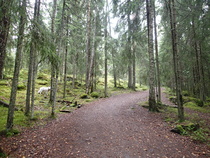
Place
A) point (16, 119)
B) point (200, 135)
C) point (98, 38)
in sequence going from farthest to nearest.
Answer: point (98, 38), point (16, 119), point (200, 135)

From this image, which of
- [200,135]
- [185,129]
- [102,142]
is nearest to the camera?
[102,142]

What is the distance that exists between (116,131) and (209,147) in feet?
10.6

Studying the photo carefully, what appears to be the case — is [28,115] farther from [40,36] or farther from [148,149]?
[148,149]

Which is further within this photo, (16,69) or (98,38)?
(98,38)

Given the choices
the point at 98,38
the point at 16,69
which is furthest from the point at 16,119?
the point at 98,38

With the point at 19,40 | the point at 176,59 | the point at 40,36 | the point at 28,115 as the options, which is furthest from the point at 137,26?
the point at 28,115

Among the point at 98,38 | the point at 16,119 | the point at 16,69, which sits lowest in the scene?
the point at 16,119

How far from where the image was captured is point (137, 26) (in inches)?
368

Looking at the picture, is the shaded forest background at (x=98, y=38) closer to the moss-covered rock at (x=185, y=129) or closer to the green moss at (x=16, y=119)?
the green moss at (x=16, y=119)

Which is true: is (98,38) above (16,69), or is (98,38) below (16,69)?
above

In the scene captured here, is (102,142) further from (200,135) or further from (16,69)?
(16,69)

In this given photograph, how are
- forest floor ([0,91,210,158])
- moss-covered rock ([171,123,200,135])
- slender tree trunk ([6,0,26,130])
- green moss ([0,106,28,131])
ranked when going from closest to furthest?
forest floor ([0,91,210,158])
slender tree trunk ([6,0,26,130])
moss-covered rock ([171,123,200,135])
green moss ([0,106,28,131])

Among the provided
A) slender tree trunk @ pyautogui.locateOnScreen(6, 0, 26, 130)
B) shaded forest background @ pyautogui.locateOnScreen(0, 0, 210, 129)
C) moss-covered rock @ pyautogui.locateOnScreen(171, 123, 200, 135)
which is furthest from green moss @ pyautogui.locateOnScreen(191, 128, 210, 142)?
slender tree trunk @ pyautogui.locateOnScreen(6, 0, 26, 130)

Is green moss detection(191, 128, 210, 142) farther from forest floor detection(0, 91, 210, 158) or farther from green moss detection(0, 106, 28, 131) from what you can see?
green moss detection(0, 106, 28, 131)
